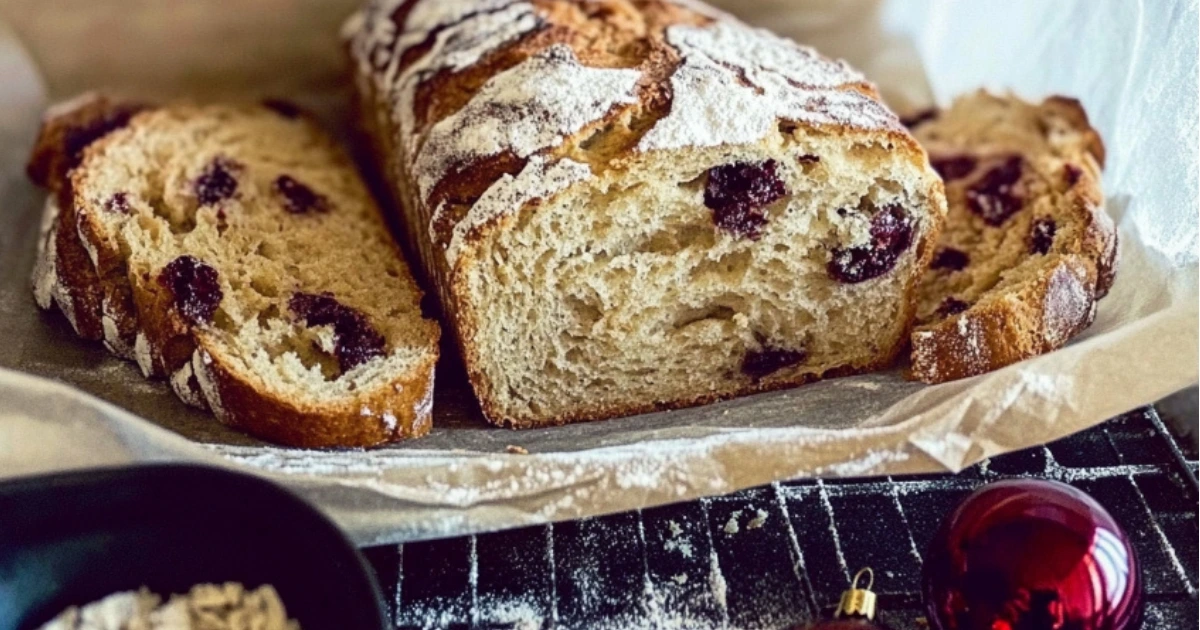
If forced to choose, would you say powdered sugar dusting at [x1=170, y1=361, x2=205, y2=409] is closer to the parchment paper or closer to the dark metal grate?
the parchment paper

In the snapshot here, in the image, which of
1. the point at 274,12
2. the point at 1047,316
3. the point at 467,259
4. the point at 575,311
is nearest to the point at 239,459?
the point at 467,259

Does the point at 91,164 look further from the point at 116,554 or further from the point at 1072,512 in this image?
the point at 1072,512

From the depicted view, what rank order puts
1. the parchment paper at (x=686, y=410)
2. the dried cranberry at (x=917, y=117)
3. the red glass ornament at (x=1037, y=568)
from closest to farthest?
the red glass ornament at (x=1037, y=568) < the parchment paper at (x=686, y=410) < the dried cranberry at (x=917, y=117)

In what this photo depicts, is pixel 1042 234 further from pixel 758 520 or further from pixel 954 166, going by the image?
pixel 758 520

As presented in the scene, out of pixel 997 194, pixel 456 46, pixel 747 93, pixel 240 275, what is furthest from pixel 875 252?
pixel 240 275

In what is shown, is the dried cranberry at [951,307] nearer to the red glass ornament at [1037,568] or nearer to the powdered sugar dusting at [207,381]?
the red glass ornament at [1037,568]

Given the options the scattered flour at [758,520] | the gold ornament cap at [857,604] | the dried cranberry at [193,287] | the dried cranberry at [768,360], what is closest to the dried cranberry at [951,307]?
the dried cranberry at [768,360]
